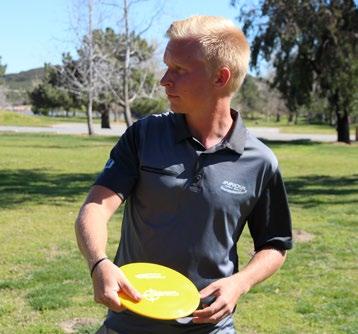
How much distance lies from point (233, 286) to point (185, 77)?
0.68 metres

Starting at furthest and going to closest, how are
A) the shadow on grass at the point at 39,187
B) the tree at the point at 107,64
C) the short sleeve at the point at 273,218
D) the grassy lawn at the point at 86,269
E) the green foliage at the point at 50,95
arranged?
the green foliage at the point at 50,95 < the tree at the point at 107,64 < the shadow on grass at the point at 39,187 < the grassy lawn at the point at 86,269 < the short sleeve at the point at 273,218

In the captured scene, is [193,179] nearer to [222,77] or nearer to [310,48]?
[222,77]

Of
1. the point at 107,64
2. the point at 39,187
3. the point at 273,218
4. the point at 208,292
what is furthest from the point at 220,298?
the point at 107,64

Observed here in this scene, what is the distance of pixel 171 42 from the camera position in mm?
2025

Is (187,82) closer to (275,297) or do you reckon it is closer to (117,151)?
(117,151)

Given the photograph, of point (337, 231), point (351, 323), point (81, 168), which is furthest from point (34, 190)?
point (351, 323)

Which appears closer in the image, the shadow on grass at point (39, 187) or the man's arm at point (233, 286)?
the man's arm at point (233, 286)

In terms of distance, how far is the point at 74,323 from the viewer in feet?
16.8

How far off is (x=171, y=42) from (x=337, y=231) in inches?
310

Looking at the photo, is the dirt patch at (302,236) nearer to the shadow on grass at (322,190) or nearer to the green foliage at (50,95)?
the shadow on grass at (322,190)

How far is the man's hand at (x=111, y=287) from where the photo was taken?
1.67 meters

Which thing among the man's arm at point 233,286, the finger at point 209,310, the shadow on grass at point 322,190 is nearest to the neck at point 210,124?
the man's arm at point 233,286

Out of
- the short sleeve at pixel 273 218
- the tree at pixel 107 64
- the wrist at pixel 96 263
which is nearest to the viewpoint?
the wrist at pixel 96 263

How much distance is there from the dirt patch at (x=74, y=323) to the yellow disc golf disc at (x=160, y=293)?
3332mm
